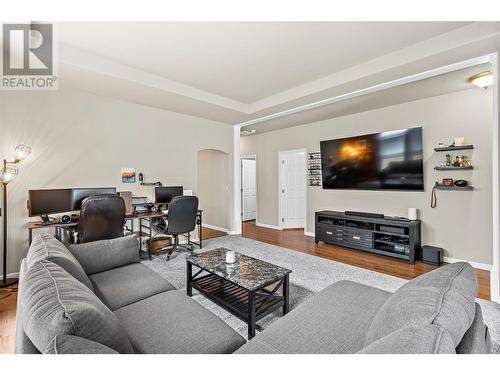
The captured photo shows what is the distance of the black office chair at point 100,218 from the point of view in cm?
288

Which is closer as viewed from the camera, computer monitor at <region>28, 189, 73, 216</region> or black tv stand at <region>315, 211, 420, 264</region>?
computer monitor at <region>28, 189, 73, 216</region>

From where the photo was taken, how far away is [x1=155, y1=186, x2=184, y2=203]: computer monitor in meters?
4.23

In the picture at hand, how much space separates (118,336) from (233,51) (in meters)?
2.80

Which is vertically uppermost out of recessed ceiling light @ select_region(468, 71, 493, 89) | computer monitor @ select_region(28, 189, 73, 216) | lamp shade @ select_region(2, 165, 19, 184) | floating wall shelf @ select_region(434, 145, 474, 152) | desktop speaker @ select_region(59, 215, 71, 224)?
recessed ceiling light @ select_region(468, 71, 493, 89)

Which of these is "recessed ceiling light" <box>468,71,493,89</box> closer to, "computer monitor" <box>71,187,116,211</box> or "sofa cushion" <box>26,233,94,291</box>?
"sofa cushion" <box>26,233,94,291</box>

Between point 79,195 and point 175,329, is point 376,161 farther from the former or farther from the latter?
point 79,195

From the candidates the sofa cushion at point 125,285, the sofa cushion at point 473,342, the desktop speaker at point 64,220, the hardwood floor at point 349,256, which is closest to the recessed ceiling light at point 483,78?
the hardwood floor at point 349,256

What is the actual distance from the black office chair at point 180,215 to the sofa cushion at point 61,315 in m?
2.58

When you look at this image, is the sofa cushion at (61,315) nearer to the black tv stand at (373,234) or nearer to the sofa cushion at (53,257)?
the sofa cushion at (53,257)

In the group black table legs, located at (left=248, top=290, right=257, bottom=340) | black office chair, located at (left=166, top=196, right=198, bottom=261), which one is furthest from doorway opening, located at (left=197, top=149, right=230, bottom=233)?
black table legs, located at (left=248, top=290, right=257, bottom=340)

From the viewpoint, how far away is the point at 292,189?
625 cm

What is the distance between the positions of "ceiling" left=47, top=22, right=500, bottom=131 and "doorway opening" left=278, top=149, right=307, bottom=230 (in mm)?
2370
